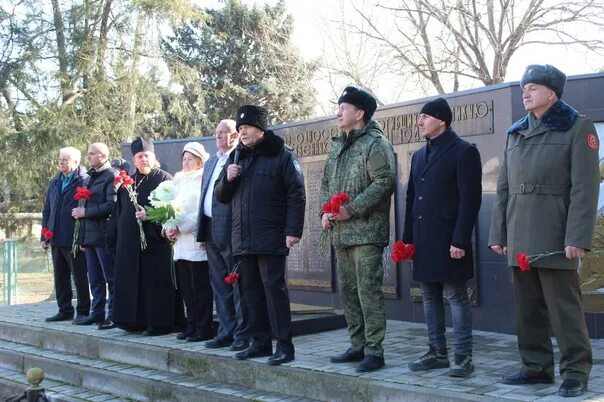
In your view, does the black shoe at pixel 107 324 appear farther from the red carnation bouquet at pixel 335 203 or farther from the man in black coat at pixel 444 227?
the man in black coat at pixel 444 227

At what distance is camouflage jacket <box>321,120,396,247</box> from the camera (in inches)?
213

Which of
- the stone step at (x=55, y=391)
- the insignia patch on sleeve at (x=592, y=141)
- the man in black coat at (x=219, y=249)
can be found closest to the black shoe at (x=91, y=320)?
the stone step at (x=55, y=391)

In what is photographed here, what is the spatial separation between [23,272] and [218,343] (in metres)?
11.3

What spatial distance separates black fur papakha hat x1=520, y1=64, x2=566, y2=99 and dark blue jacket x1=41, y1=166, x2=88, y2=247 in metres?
5.60

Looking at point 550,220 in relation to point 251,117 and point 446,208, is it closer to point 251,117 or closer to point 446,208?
point 446,208

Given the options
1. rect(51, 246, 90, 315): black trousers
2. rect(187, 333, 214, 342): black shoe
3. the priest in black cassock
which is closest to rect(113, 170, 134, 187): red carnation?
the priest in black cassock

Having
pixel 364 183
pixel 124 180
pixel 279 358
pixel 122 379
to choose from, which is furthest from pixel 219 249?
pixel 364 183

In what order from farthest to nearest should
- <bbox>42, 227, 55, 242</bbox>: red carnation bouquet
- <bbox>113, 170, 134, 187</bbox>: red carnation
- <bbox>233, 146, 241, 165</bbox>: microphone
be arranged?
<bbox>42, 227, 55, 242</bbox>: red carnation bouquet, <bbox>113, 170, 134, 187</bbox>: red carnation, <bbox>233, 146, 241, 165</bbox>: microphone

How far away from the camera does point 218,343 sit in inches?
262

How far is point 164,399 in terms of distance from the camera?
5973 mm

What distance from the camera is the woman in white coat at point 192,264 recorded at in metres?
7.05

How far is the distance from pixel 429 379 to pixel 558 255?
121cm

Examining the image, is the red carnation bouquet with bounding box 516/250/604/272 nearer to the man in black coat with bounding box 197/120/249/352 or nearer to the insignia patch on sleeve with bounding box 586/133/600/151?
the insignia patch on sleeve with bounding box 586/133/600/151

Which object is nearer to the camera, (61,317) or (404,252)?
(404,252)
